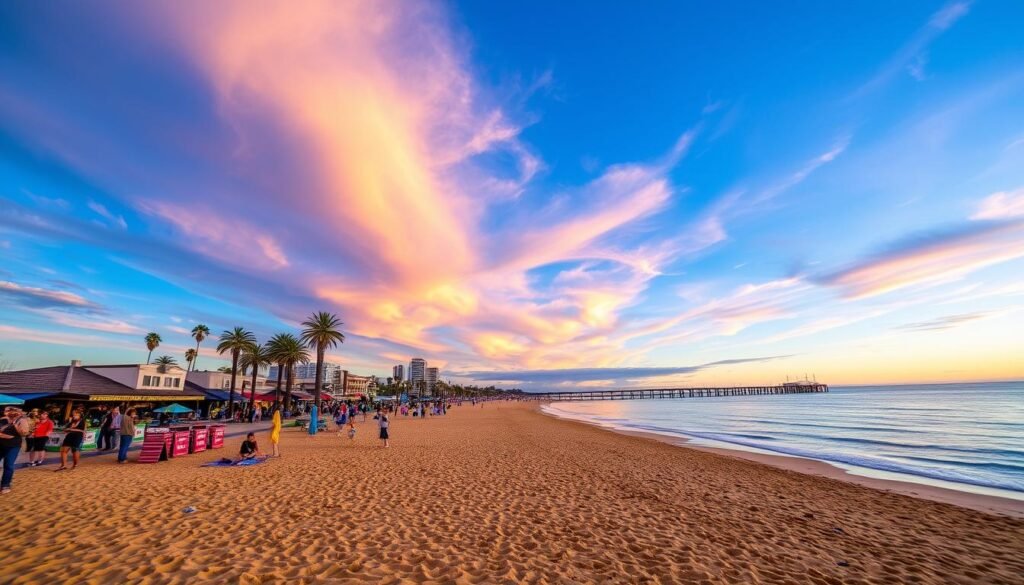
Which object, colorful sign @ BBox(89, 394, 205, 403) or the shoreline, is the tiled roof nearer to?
colorful sign @ BBox(89, 394, 205, 403)

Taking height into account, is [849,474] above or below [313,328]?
below

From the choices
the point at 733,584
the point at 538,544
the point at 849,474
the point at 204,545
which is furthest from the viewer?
the point at 849,474

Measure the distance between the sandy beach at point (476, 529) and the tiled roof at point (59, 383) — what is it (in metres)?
24.0

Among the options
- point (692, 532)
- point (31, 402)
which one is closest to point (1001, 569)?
point (692, 532)

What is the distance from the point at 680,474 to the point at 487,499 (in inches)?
301

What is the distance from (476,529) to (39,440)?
1430cm

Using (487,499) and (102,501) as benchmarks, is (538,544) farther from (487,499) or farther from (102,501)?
(102,501)

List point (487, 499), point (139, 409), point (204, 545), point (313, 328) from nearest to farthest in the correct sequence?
point (204, 545) < point (487, 499) < point (139, 409) < point (313, 328)

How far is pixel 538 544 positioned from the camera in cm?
725

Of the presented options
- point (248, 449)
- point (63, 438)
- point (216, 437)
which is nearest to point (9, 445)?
point (63, 438)

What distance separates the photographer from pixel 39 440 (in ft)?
41.7

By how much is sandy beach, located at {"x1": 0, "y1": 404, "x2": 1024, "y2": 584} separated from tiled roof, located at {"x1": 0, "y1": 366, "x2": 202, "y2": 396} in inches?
944

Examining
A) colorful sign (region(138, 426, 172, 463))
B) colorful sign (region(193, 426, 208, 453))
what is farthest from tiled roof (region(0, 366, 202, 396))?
colorful sign (region(138, 426, 172, 463))

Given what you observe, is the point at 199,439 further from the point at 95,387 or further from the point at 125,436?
the point at 95,387
